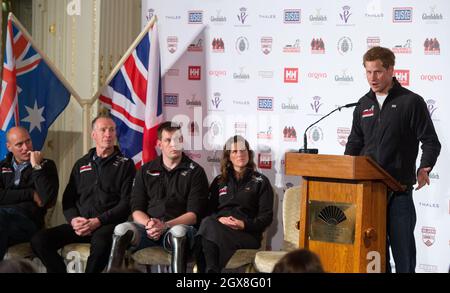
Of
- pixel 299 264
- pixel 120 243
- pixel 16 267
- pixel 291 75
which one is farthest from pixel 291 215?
pixel 16 267

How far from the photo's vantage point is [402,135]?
4625 mm

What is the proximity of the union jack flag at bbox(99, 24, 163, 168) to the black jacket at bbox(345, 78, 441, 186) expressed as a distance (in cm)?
239

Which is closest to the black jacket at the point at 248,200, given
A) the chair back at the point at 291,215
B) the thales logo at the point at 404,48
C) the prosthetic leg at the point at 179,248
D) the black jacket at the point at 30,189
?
the chair back at the point at 291,215

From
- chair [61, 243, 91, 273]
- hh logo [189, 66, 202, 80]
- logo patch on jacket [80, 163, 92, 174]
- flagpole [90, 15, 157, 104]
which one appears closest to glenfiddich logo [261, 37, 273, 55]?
hh logo [189, 66, 202, 80]

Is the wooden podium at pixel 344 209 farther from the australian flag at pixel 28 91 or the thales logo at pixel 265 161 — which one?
the australian flag at pixel 28 91

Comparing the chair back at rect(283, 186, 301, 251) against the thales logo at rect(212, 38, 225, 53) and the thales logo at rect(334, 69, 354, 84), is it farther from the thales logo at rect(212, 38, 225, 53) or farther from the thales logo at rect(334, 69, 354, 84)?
the thales logo at rect(212, 38, 225, 53)

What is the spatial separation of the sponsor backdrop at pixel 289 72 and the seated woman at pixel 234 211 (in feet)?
2.58

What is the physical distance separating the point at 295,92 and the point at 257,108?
362 mm

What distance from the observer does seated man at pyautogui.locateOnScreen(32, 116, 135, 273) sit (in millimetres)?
5418

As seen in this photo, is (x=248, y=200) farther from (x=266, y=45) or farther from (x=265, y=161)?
(x=266, y=45)

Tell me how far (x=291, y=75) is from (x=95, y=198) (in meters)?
1.91

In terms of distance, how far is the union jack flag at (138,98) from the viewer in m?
6.54
